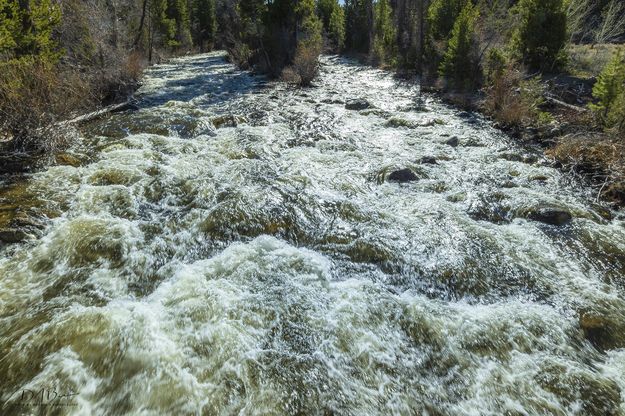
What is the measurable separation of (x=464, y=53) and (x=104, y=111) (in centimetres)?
1596

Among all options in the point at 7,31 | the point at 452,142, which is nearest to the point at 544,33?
the point at 452,142

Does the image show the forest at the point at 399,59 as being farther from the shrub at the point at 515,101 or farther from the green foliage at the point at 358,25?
the green foliage at the point at 358,25

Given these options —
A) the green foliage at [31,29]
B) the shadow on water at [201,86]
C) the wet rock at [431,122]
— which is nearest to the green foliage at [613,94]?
the wet rock at [431,122]

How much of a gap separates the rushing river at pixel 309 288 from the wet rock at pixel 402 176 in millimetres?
56

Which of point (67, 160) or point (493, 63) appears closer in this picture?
point (67, 160)

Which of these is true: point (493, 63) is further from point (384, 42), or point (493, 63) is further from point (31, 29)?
point (31, 29)

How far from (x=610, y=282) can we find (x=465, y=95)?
1268 cm

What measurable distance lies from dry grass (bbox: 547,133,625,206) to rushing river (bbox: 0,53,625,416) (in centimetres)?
45

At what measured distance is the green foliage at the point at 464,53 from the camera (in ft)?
52.9

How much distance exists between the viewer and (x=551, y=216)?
6.15 meters

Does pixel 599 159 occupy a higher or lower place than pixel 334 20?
lower

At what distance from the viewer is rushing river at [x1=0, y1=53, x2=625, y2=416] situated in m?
3.30

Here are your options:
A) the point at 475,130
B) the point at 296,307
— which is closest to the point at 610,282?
the point at 296,307

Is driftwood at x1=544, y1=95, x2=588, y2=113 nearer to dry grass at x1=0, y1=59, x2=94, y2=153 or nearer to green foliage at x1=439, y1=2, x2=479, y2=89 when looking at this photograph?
green foliage at x1=439, y1=2, x2=479, y2=89
